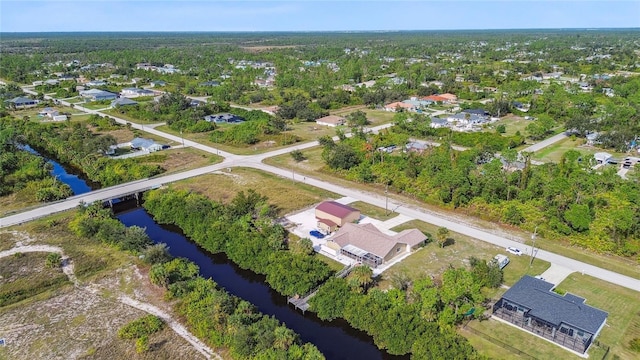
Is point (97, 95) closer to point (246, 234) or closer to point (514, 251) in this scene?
point (246, 234)

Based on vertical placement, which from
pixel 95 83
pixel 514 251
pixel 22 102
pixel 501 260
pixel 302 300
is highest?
pixel 95 83

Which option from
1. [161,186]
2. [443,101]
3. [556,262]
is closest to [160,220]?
[161,186]

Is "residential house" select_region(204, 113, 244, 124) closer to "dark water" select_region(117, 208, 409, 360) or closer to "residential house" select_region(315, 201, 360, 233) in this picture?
"dark water" select_region(117, 208, 409, 360)

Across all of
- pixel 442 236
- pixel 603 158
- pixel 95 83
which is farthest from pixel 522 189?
pixel 95 83

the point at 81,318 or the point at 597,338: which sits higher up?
the point at 81,318

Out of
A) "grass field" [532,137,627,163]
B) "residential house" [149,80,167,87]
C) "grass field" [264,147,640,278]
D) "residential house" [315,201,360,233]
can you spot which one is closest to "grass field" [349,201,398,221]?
"residential house" [315,201,360,233]

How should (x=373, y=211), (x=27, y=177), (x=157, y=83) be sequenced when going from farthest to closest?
1. (x=157, y=83)
2. (x=27, y=177)
3. (x=373, y=211)
